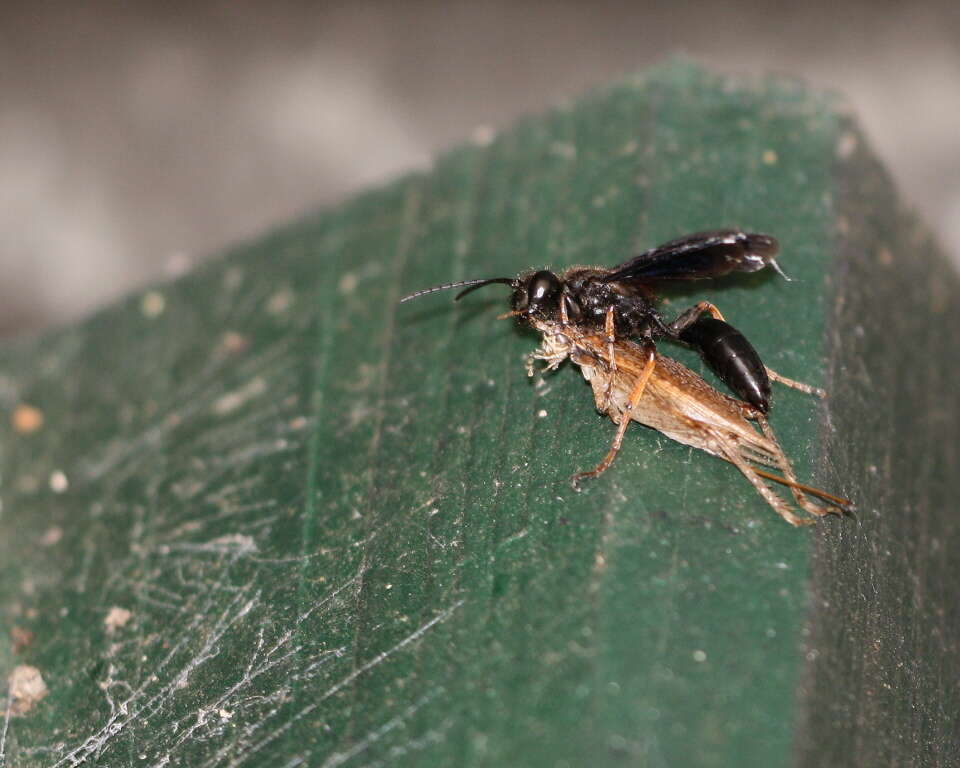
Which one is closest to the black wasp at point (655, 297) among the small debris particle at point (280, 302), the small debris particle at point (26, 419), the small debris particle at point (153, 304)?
the small debris particle at point (280, 302)

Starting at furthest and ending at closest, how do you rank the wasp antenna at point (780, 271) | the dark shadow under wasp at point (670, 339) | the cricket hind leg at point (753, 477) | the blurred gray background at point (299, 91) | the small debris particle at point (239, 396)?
the blurred gray background at point (299, 91) → the small debris particle at point (239, 396) → the wasp antenna at point (780, 271) → the dark shadow under wasp at point (670, 339) → the cricket hind leg at point (753, 477)

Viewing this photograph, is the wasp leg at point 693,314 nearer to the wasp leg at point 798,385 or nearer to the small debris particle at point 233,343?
the wasp leg at point 798,385

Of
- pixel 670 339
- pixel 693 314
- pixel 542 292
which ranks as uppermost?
pixel 542 292

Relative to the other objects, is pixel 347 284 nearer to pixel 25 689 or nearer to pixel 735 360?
pixel 735 360

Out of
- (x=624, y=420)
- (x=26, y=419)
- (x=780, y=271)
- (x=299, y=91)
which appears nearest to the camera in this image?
(x=624, y=420)

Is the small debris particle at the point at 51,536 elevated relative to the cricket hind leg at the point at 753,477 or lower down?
elevated

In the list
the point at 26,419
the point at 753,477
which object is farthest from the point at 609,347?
the point at 26,419

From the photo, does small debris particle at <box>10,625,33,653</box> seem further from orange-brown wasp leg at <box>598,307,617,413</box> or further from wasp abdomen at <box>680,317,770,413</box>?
wasp abdomen at <box>680,317,770,413</box>

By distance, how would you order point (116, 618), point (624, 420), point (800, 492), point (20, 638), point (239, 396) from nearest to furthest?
1. point (800, 492)
2. point (624, 420)
3. point (116, 618)
4. point (20, 638)
5. point (239, 396)
